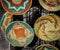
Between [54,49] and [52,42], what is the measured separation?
52mm

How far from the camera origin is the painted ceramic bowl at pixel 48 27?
1045mm

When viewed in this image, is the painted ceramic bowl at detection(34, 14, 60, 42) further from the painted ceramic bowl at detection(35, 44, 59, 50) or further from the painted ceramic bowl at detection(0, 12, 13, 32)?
the painted ceramic bowl at detection(0, 12, 13, 32)

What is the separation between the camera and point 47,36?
107cm

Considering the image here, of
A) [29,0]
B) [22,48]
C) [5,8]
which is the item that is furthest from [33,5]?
[22,48]

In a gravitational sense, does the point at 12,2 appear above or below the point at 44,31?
above

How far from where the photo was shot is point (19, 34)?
1.09 m

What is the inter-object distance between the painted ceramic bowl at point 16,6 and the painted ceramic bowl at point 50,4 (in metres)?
0.08

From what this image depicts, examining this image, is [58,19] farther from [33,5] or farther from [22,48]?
[22,48]

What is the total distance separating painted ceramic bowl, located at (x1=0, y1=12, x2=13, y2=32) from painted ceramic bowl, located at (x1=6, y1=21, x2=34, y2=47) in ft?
0.08

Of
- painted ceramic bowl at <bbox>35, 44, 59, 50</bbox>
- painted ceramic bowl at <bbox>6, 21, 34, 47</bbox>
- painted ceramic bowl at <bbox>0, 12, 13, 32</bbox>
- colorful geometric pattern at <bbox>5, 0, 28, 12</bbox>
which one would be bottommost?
painted ceramic bowl at <bbox>35, 44, 59, 50</bbox>

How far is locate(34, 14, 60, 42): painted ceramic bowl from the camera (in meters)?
1.04

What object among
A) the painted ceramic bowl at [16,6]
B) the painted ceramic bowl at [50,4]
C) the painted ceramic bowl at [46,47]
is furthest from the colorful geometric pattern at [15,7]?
the painted ceramic bowl at [46,47]

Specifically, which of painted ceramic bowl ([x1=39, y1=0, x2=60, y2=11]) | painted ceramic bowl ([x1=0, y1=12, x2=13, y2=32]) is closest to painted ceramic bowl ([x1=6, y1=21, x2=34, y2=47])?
painted ceramic bowl ([x1=0, y1=12, x2=13, y2=32])

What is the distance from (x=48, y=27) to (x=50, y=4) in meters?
0.14
